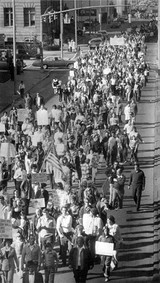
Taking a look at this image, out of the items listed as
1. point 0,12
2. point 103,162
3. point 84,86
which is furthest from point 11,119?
point 0,12

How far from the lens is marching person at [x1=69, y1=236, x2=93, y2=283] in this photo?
19.0 meters

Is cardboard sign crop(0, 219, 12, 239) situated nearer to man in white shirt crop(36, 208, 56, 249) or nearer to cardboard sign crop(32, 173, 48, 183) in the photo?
man in white shirt crop(36, 208, 56, 249)

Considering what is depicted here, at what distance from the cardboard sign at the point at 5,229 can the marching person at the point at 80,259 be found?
123cm

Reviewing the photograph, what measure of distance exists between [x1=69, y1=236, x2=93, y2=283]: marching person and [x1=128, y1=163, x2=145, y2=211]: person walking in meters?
5.83

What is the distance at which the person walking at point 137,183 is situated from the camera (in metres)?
24.8

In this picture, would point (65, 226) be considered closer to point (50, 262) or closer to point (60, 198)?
point (60, 198)

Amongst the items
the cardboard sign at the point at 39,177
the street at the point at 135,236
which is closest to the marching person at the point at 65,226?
the street at the point at 135,236

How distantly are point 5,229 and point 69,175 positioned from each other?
6.40 meters

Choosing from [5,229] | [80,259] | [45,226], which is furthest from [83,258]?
[45,226]

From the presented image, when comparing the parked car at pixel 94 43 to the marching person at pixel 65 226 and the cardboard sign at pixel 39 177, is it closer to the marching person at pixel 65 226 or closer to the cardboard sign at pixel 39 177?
the cardboard sign at pixel 39 177

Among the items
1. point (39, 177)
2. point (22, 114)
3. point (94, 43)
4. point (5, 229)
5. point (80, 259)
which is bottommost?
point (80, 259)

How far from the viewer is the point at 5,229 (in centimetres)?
1888

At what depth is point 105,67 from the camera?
49.6 metres

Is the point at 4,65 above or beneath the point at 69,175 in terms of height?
above
